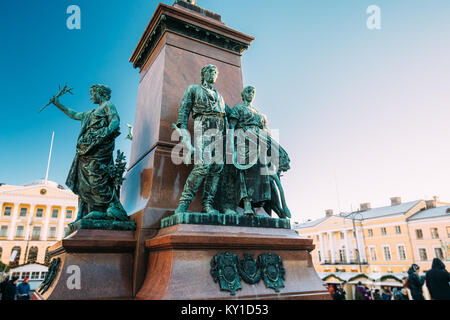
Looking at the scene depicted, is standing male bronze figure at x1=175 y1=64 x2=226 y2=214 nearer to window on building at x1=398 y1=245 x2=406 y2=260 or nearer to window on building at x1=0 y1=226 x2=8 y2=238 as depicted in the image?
window on building at x1=398 y1=245 x2=406 y2=260

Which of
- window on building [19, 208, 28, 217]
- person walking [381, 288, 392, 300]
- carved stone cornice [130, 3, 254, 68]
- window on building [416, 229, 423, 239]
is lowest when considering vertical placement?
person walking [381, 288, 392, 300]

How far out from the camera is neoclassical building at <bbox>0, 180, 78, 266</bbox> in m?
53.5

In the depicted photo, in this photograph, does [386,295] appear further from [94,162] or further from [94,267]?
[94,162]

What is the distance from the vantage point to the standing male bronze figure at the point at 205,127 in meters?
4.12

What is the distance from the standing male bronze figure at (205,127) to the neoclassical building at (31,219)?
5730 cm

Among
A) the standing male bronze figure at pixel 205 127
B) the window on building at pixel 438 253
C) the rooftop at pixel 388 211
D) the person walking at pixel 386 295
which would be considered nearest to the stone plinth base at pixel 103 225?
the standing male bronze figure at pixel 205 127

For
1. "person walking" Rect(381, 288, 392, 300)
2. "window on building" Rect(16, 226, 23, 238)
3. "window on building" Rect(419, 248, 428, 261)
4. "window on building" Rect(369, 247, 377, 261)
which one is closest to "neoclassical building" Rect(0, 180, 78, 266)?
"window on building" Rect(16, 226, 23, 238)

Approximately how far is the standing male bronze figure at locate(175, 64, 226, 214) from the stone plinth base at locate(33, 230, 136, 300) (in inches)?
41.0

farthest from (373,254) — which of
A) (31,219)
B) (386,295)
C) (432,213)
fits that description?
(31,219)

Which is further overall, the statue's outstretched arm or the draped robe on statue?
the statue's outstretched arm

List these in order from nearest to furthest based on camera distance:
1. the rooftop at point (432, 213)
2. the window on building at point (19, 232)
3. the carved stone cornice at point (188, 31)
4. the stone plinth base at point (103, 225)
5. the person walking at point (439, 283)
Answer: the stone plinth base at point (103, 225) < the person walking at point (439, 283) < the carved stone cornice at point (188, 31) < the rooftop at point (432, 213) < the window on building at point (19, 232)

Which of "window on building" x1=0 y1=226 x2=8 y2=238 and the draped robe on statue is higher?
"window on building" x1=0 y1=226 x2=8 y2=238

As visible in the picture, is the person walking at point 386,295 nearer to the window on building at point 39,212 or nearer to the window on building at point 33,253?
the window on building at point 33,253

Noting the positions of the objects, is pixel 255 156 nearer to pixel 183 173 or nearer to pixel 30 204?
pixel 183 173
